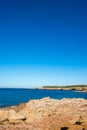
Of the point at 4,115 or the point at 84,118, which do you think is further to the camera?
the point at 4,115

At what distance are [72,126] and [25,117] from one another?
9.23 metres

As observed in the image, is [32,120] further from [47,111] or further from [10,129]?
[10,129]

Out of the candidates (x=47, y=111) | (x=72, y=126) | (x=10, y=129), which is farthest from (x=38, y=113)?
(x=72, y=126)

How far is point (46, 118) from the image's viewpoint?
2761 cm

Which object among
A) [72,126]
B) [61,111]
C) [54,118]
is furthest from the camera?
[61,111]

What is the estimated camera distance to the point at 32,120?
93.1 feet

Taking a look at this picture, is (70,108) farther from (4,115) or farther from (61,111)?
(4,115)

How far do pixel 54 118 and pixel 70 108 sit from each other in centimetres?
553

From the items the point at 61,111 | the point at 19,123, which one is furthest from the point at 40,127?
the point at 61,111

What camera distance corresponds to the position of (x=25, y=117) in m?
29.7

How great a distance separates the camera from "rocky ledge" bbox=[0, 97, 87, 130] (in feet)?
78.1

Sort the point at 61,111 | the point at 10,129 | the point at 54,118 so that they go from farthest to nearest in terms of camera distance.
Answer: the point at 61,111 → the point at 54,118 → the point at 10,129

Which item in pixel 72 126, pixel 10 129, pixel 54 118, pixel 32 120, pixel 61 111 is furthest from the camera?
pixel 61 111

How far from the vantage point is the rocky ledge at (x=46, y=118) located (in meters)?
23.8
